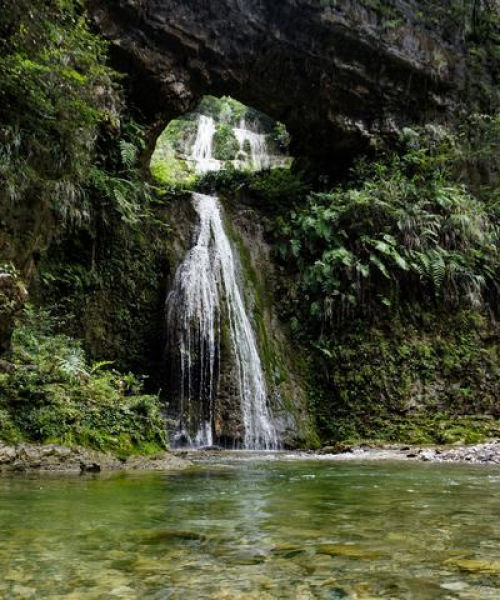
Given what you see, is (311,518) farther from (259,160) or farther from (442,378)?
(259,160)

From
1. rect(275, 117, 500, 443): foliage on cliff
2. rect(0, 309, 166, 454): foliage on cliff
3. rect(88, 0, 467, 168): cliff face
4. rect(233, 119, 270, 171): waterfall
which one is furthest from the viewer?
rect(233, 119, 270, 171): waterfall

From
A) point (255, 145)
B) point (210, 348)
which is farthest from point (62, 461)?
A: point (255, 145)

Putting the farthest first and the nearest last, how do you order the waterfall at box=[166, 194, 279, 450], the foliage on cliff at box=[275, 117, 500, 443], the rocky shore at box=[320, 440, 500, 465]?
the foliage on cliff at box=[275, 117, 500, 443], the waterfall at box=[166, 194, 279, 450], the rocky shore at box=[320, 440, 500, 465]

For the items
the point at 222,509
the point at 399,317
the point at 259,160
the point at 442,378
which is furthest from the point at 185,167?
the point at 222,509

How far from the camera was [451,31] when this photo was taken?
15984mm

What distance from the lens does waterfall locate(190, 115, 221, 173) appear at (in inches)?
863

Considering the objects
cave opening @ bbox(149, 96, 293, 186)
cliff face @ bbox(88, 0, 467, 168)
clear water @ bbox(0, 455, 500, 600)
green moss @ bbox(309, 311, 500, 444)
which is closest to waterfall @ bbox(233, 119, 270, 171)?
cave opening @ bbox(149, 96, 293, 186)

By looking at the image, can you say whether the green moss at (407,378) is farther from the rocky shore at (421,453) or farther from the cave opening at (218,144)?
the cave opening at (218,144)

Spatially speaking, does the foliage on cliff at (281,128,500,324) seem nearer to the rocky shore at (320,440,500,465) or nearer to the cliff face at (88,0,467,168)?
the cliff face at (88,0,467,168)

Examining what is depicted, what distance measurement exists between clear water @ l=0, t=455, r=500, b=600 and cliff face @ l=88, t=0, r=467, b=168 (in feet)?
36.2

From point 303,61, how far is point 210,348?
771 centimetres

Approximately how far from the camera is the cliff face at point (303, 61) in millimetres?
12727

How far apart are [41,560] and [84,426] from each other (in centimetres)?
419

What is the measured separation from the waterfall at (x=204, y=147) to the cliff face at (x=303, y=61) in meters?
6.32
